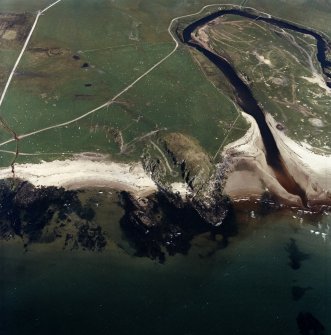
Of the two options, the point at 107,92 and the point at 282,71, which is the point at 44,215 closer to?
the point at 107,92

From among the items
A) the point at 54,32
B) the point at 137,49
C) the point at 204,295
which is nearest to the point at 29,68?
the point at 54,32

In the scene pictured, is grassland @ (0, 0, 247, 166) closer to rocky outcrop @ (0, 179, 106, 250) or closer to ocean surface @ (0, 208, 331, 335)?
rocky outcrop @ (0, 179, 106, 250)

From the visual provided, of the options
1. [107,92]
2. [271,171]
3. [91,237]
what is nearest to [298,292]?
[271,171]

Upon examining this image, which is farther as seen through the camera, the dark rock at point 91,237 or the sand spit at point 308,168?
the sand spit at point 308,168

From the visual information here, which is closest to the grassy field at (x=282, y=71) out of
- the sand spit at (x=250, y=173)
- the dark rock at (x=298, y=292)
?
the sand spit at (x=250, y=173)

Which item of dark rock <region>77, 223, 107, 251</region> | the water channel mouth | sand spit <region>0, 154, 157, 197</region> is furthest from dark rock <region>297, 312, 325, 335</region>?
sand spit <region>0, 154, 157, 197</region>

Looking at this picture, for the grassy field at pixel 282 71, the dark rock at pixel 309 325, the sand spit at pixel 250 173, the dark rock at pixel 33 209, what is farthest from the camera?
the grassy field at pixel 282 71

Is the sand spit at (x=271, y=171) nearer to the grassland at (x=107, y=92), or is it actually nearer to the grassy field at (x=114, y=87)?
the grassy field at (x=114, y=87)

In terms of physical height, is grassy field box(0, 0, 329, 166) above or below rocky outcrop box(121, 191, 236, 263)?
above
